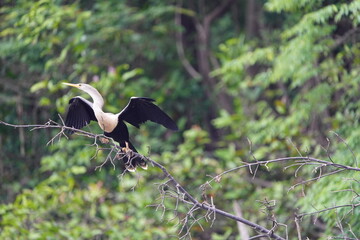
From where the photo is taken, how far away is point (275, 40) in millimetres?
7488

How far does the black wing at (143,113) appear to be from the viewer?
3.85 m

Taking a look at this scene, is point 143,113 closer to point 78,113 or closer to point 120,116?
point 120,116

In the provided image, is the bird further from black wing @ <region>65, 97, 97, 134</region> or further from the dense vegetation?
the dense vegetation

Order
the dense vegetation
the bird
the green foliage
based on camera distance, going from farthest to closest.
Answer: the dense vegetation < the green foliage < the bird

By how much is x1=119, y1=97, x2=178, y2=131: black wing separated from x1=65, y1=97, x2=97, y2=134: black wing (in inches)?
9.7

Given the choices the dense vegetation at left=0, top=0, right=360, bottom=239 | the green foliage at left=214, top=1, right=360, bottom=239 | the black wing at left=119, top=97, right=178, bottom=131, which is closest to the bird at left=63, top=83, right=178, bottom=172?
the black wing at left=119, top=97, right=178, bottom=131

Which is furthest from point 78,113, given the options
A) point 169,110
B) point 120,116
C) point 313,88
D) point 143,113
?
point 169,110

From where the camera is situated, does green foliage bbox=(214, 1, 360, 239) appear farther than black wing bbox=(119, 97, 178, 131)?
Yes

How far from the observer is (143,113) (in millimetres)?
4004

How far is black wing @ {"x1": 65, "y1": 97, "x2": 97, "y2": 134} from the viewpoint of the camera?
414 cm

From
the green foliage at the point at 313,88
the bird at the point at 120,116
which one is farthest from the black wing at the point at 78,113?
the green foliage at the point at 313,88

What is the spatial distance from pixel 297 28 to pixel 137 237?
2065 millimetres

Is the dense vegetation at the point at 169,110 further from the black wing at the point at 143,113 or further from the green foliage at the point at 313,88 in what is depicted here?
the black wing at the point at 143,113

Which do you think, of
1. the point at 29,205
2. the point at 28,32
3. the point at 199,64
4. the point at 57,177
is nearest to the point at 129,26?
the point at 199,64
